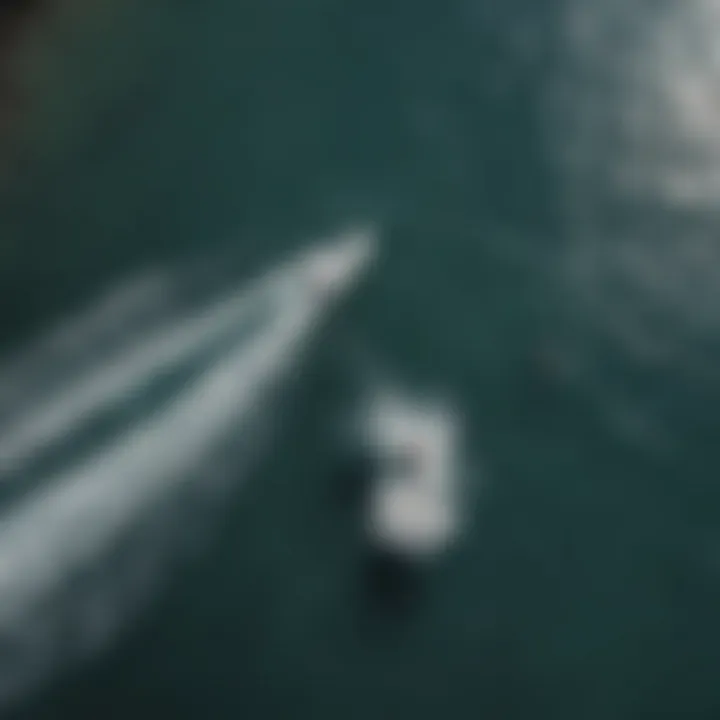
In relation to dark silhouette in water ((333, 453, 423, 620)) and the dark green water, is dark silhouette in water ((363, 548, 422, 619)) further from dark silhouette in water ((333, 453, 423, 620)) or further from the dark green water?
the dark green water

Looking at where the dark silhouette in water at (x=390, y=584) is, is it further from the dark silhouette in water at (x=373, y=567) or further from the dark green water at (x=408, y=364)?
the dark green water at (x=408, y=364)

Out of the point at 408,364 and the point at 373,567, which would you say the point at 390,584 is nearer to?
the point at 373,567

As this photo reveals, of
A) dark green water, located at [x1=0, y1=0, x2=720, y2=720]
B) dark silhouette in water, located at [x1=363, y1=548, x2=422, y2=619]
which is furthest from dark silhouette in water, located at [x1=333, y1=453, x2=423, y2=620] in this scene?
dark green water, located at [x1=0, y1=0, x2=720, y2=720]

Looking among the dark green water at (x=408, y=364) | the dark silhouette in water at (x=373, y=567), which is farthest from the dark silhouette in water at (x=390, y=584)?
the dark green water at (x=408, y=364)

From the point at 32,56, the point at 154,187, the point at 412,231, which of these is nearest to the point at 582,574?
the point at 412,231

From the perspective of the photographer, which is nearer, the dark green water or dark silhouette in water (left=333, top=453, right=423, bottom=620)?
the dark green water

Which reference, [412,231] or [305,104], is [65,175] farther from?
[412,231]

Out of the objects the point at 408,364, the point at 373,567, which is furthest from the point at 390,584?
the point at 408,364

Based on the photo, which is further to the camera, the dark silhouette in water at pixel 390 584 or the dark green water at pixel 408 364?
the dark silhouette in water at pixel 390 584
